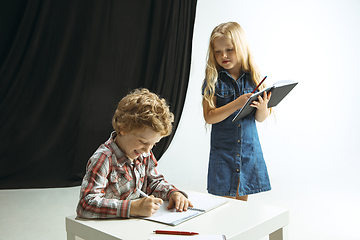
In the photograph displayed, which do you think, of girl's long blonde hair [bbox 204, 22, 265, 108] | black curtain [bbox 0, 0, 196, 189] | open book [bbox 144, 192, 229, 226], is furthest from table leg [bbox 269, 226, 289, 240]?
black curtain [bbox 0, 0, 196, 189]

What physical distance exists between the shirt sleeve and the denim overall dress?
0.69 m

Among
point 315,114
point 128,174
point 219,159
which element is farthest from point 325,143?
point 128,174

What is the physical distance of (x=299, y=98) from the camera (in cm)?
401

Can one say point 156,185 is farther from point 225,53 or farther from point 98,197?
point 225,53

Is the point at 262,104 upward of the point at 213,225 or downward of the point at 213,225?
upward

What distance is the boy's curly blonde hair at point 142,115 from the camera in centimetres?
94

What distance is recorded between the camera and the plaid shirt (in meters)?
0.84

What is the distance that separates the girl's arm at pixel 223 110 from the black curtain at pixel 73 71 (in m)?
1.84

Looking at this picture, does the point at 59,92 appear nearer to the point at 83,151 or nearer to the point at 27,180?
the point at 83,151

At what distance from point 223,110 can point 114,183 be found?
678mm

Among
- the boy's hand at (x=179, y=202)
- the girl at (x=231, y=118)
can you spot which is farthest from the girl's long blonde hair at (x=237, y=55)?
the boy's hand at (x=179, y=202)

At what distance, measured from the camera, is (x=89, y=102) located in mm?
3150

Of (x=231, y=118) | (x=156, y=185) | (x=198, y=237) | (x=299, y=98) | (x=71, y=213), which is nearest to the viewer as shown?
(x=198, y=237)

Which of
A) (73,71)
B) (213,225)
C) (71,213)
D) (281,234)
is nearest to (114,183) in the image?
(213,225)
